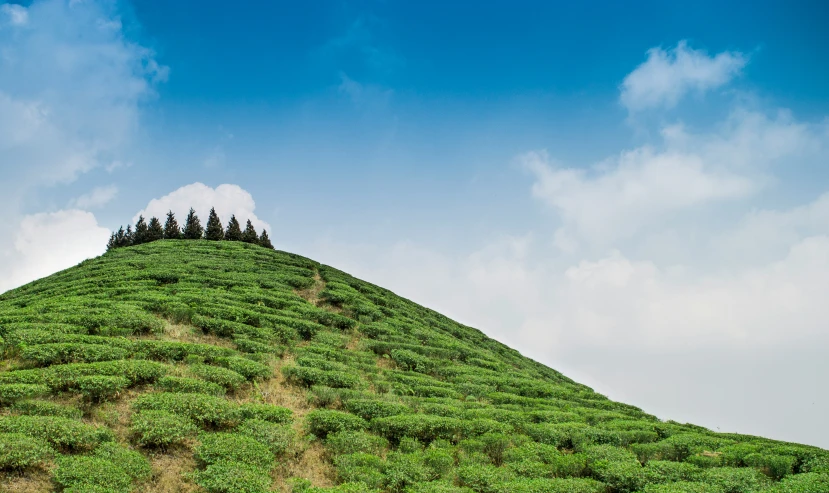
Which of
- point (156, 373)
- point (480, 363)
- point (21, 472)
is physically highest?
point (480, 363)

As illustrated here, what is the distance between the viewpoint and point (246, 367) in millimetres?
13828

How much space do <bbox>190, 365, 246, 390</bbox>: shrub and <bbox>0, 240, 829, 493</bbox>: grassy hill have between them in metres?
0.05

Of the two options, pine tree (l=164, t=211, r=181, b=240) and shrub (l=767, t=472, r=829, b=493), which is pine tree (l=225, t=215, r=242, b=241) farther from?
shrub (l=767, t=472, r=829, b=493)

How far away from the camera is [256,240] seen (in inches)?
2253

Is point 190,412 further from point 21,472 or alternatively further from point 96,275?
point 96,275

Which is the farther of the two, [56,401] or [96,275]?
[96,275]

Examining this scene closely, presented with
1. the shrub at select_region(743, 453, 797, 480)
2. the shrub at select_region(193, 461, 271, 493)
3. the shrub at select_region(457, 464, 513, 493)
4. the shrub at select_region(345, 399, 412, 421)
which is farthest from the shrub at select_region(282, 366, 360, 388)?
the shrub at select_region(743, 453, 797, 480)

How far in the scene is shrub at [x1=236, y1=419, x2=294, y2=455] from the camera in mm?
10391

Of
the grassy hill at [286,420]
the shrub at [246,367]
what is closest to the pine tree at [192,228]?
the grassy hill at [286,420]

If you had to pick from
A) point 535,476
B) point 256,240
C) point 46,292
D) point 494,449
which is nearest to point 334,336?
point 494,449

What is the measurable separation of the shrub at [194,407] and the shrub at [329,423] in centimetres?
188

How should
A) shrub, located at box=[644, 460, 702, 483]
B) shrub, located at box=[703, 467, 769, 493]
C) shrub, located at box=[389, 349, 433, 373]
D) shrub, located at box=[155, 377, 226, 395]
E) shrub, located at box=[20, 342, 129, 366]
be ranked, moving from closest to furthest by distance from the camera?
shrub, located at box=[703, 467, 769, 493] → shrub, located at box=[644, 460, 702, 483] → shrub, located at box=[155, 377, 226, 395] → shrub, located at box=[20, 342, 129, 366] → shrub, located at box=[389, 349, 433, 373]

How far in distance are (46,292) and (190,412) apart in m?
16.9

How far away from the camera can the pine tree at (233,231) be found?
187ft
